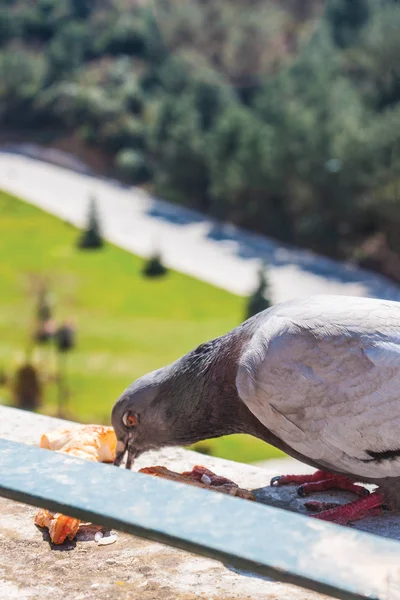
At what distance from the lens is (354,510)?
4656mm

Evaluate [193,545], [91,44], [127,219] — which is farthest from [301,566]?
[91,44]

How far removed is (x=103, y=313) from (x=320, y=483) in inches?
845

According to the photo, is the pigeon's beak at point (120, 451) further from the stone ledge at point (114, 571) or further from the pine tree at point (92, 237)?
the pine tree at point (92, 237)

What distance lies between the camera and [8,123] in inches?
2124

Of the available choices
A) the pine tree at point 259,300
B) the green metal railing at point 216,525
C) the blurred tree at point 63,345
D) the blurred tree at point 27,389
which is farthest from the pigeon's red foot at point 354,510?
the pine tree at point 259,300

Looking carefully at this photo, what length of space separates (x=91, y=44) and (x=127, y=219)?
2482cm

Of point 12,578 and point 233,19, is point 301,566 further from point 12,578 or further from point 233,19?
point 233,19

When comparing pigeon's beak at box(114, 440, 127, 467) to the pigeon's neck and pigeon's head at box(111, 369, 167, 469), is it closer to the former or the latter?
pigeon's head at box(111, 369, 167, 469)

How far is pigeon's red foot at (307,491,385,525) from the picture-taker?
4645 millimetres

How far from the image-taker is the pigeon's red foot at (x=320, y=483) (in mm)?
5141

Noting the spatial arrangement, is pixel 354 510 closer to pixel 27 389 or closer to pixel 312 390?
pixel 312 390

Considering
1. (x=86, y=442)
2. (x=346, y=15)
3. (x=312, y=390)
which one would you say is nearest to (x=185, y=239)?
(x=346, y=15)

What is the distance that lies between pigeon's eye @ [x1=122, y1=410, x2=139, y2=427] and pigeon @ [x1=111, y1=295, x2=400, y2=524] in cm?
14

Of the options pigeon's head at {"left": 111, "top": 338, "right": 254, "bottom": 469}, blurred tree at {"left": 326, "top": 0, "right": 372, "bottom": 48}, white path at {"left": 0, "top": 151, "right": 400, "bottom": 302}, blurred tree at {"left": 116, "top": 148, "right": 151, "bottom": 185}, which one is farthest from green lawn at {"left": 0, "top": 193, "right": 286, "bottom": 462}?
blurred tree at {"left": 326, "top": 0, "right": 372, "bottom": 48}
